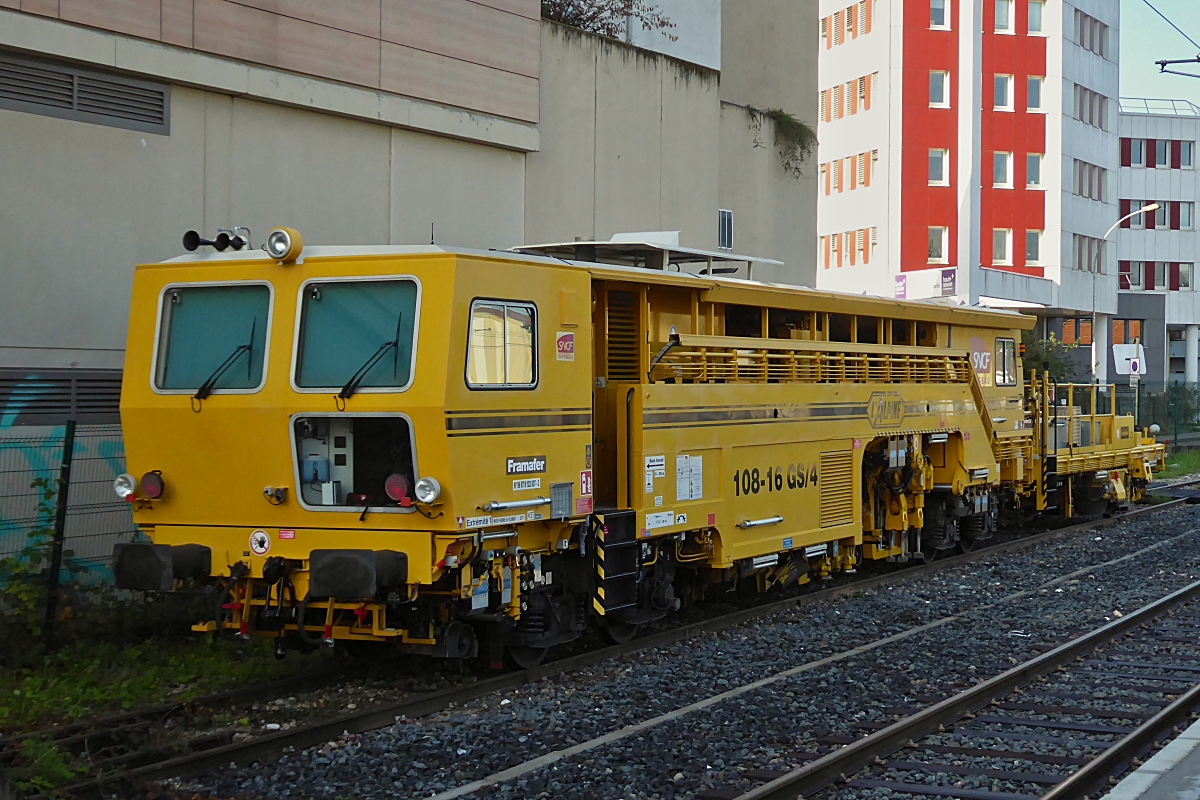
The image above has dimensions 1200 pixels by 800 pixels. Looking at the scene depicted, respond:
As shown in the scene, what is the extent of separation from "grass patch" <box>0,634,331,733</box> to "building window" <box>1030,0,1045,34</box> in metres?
49.8

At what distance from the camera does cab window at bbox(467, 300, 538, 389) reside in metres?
8.95

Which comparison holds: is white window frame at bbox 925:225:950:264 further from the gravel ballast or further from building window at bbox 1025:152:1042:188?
the gravel ballast

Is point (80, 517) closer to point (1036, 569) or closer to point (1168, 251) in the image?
point (1036, 569)

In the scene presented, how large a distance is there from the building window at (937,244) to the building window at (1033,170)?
438 centimetres

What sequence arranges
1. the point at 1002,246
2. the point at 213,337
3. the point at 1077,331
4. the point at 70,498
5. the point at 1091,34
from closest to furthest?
the point at 213,337, the point at 70,498, the point at 1002,246, the point at 1091,34, the point at 1077,331

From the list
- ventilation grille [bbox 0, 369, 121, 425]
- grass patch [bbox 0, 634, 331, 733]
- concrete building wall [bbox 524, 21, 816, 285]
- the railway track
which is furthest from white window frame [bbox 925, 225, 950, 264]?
grass patch [bbox 0, 634, 331, 733]

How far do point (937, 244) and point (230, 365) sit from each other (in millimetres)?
46291

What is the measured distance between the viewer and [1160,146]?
67812mm

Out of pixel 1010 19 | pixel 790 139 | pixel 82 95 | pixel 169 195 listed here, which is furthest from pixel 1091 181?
pixel 82 95

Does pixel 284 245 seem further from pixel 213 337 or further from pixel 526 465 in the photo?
pixel 526 465

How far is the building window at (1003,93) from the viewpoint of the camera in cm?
5300

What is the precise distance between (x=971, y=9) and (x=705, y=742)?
47.1 meters

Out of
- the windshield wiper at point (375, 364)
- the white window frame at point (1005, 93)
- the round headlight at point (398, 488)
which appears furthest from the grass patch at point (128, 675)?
the white window frame at point (1005, 93)

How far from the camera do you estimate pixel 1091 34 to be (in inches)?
2181
